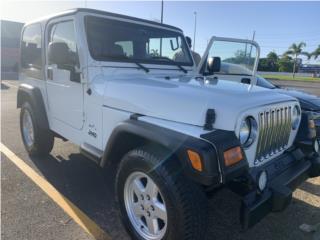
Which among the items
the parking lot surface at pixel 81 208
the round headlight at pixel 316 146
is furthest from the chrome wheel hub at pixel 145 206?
the round headlight at pixel 316 146

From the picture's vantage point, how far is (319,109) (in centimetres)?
614

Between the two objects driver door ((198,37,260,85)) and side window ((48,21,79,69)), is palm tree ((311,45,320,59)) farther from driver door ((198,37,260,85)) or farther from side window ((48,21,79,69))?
side window ((48,21,79,69))

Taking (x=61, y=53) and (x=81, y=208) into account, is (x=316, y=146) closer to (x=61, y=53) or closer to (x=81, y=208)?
(x=81, y=208)

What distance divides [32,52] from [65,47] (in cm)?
160

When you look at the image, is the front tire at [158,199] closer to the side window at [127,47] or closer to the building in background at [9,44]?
the side window at [127,47]

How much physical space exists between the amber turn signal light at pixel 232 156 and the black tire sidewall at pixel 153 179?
1.54 feet

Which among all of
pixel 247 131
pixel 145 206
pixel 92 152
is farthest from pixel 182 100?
pixel 92 152

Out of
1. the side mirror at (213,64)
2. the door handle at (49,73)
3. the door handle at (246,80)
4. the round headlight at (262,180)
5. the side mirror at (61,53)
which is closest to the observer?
the round headlight at (262,180)

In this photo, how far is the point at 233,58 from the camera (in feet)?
13.9

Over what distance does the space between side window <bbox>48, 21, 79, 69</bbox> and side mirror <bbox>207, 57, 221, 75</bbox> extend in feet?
5.52

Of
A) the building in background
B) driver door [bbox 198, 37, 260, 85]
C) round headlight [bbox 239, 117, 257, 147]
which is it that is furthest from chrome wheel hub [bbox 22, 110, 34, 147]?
the building in background

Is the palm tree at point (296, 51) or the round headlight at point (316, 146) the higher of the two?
the palm tree at point (296, 51)

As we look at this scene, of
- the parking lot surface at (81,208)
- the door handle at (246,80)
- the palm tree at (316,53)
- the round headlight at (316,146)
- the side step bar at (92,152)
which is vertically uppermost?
the palm tree at (316,53)

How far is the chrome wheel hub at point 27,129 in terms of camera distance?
188 inches
